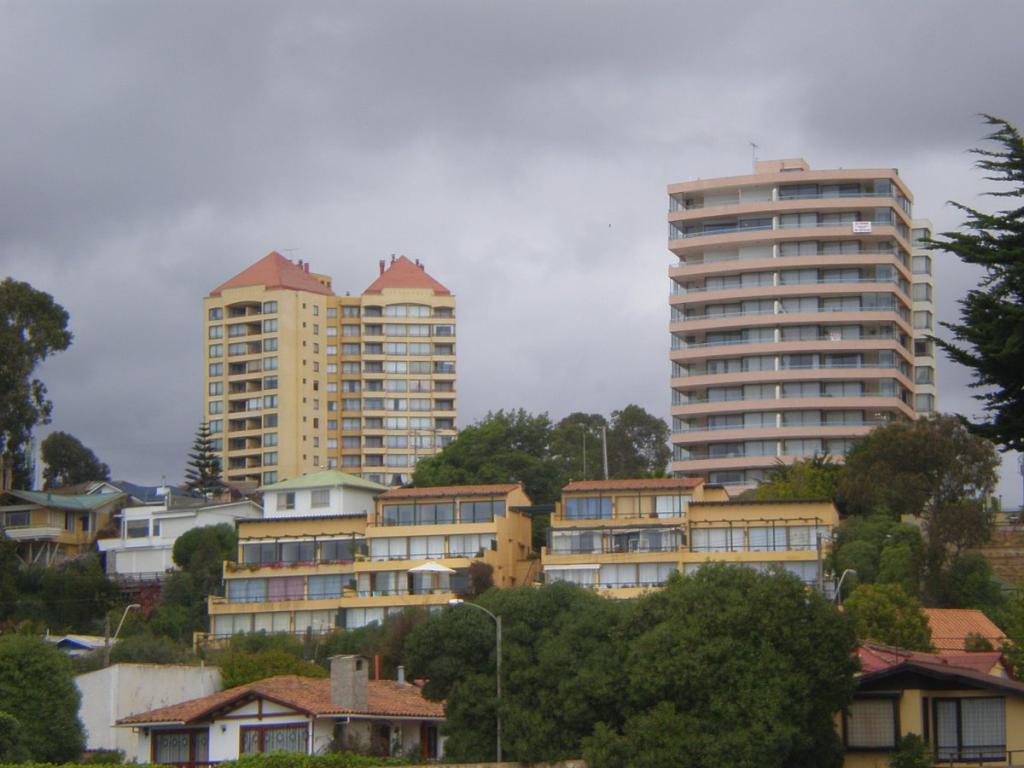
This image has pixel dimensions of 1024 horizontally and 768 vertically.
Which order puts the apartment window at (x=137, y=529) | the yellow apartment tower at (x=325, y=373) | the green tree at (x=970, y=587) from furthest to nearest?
the yellow apartment tower at (x=325, y=373), the apartment window at (x=137, y=529), the green tree at (x=970, y=587)

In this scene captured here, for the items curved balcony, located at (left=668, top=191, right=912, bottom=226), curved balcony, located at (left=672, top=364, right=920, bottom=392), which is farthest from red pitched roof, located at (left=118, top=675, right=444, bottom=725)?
curved balcony, located at (left=668, top=191, right=912, bottom=226)

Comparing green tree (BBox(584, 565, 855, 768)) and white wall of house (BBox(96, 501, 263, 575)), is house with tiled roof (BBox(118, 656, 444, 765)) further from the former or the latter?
white wall of house (BBox(96, 501, 263, 575))

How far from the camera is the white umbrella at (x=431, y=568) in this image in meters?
96.5

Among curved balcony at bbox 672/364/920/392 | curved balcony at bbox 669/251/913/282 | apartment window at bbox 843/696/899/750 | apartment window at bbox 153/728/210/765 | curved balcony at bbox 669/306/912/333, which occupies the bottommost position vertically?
apartment window at bbox 153/728/210/765

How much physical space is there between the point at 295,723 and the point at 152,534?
68.8 m

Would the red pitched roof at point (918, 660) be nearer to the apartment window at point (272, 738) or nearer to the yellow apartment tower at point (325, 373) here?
the apartment window at point (272, 738)

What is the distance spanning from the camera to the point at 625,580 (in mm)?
98062

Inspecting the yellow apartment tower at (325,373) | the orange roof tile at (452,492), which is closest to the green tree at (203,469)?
the yellow apartment tower at (325,373)

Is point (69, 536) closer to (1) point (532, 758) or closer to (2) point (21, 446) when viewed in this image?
(2) point (21, 446)

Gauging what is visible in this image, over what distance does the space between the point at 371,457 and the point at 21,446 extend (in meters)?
60.7

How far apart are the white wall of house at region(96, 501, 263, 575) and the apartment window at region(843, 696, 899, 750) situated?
76801 millimetres

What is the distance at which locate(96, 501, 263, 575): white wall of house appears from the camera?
12512cm

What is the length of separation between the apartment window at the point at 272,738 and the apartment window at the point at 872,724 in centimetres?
1778

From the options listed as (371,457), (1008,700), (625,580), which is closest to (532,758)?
(1008,700)
